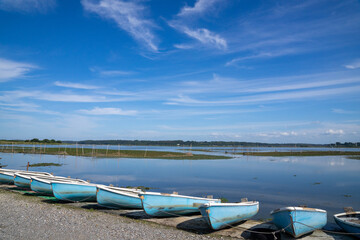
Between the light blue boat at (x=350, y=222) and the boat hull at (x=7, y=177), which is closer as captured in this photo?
the light blue boat at (x=350, y=222)

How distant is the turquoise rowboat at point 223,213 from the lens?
1021cm

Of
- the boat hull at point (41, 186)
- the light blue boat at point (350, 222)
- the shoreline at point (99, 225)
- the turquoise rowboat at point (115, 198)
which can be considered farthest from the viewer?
the boat hull at point (41, 186)

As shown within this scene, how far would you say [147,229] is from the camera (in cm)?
1060

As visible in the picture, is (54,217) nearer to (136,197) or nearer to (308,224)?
(136,197)

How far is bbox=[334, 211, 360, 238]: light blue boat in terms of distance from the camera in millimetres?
10259

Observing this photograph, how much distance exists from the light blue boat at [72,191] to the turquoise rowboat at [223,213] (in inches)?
287

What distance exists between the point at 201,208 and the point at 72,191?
7948 mm

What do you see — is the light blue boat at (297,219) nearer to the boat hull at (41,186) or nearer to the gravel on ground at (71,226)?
the gravel on ground at (71,226)

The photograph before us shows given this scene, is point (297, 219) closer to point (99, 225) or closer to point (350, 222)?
point (350, 222)

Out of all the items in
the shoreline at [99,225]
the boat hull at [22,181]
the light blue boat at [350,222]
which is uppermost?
the boat hull at [22,181]

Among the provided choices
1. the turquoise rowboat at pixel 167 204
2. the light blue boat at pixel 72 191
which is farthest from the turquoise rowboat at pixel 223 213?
the light blue boat at pixel 72 191

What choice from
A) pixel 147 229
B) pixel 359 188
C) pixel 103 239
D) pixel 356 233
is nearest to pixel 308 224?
pixel 356 233

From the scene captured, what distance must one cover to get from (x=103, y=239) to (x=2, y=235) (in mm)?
3354

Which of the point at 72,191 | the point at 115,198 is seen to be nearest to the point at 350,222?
the point at 115,198
